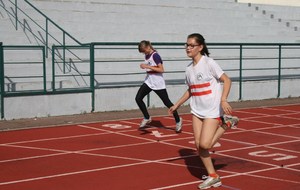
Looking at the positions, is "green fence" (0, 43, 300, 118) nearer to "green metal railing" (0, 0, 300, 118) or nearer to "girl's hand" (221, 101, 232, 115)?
"green metal railing" (0, 0, 300, 118)

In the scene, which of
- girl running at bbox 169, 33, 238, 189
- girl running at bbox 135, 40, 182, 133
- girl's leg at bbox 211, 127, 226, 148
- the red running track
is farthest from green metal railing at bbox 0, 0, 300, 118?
girl's leg at bbox 211, 127, 226, 148

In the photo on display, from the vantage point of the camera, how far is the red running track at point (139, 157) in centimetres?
749

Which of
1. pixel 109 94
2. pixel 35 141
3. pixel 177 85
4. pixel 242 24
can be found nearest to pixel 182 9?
pixel 242 24

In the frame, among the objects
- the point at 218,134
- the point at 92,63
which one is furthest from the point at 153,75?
the point at 218,134

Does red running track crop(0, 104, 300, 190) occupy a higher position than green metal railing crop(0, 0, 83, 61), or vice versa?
green metal railing crop(0, 0, 83, 61)

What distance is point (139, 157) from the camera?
9172 millimetres

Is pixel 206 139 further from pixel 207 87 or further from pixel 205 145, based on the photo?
pixel 207 87

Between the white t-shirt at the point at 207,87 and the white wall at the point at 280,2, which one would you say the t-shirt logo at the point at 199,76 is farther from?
the white wall at the point at 280,2

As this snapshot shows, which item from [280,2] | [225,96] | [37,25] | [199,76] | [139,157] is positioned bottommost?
[139,157]

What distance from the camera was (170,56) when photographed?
63.2 ft

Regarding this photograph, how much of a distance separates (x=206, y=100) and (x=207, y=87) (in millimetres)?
170

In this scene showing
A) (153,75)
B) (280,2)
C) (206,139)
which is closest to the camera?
(206,139)

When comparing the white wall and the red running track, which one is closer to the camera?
the red running track

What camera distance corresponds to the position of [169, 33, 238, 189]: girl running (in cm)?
708
